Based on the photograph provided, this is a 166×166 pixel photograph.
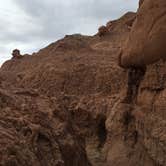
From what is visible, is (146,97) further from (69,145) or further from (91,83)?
(91,83)

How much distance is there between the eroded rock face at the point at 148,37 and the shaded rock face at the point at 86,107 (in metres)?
0.05

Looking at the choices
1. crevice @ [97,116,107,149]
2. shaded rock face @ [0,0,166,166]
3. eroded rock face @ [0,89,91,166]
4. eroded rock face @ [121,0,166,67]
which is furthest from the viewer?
crevice @ [97,116,107,149]

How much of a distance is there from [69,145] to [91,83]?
46.4ft

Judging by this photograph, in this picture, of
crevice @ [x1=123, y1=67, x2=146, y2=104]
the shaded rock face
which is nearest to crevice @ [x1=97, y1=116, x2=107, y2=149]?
the shaded rock face

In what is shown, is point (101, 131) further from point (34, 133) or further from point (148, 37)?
point (34, 133)

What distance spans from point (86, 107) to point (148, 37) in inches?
286

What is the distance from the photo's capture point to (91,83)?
23047 mm

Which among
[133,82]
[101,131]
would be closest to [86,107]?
[101,131]

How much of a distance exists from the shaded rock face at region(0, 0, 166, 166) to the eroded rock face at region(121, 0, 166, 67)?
52 mm

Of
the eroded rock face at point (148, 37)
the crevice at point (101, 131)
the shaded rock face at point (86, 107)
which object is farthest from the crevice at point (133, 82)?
the crevice at point (101, 131)

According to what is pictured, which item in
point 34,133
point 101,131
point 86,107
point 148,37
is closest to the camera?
point 34,133

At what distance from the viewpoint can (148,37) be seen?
1345 centimetres

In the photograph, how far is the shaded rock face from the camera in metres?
8.23

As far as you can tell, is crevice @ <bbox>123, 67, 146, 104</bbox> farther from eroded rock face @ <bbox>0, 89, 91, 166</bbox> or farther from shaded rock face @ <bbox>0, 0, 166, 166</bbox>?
eroded rock face @ <bbox>0, 89, 91, 166</bbox>
